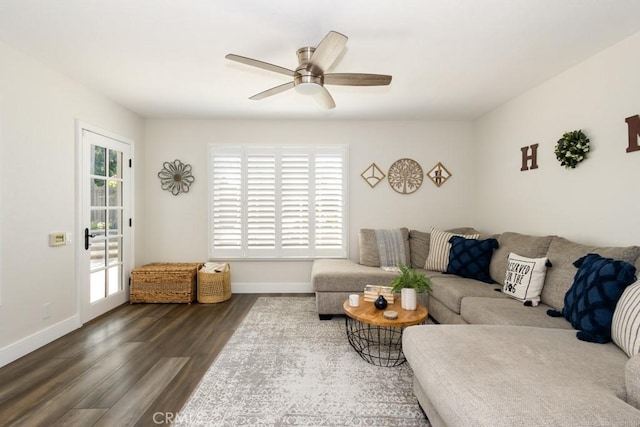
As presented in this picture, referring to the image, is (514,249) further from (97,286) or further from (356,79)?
(97,286)

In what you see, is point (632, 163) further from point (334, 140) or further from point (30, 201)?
point (30, 201)

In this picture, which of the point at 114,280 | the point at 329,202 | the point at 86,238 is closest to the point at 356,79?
the point at 329,202

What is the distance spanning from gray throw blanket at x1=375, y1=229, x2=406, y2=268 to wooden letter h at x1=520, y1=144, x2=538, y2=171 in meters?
1.62

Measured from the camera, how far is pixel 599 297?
175 cm

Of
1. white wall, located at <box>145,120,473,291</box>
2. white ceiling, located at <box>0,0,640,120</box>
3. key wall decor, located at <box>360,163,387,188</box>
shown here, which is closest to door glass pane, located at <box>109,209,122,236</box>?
white wall, located at <box>145,120,473,291</box>

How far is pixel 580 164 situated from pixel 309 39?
258cm

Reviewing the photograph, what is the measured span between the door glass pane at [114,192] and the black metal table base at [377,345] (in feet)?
10.3

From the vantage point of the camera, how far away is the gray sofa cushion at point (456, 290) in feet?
8.87

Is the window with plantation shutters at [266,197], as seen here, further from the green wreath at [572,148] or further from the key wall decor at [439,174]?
the green wreath at [572,148]

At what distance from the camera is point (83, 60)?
8.70 ft

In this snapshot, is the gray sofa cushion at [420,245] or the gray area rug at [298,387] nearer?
the gray area rug at [298,387]

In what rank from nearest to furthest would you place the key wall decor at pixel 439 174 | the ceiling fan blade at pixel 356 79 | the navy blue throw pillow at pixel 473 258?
1. the ceiling fan blade at pixel 356 79
2. the navy blue throw pillow at pixel 473 258
3. the key wall decor at pixel 439 174

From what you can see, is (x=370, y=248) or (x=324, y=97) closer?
(x=324, y=97)

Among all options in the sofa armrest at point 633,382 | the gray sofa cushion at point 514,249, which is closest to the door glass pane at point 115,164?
the gray sofa cushion at point 514,249
